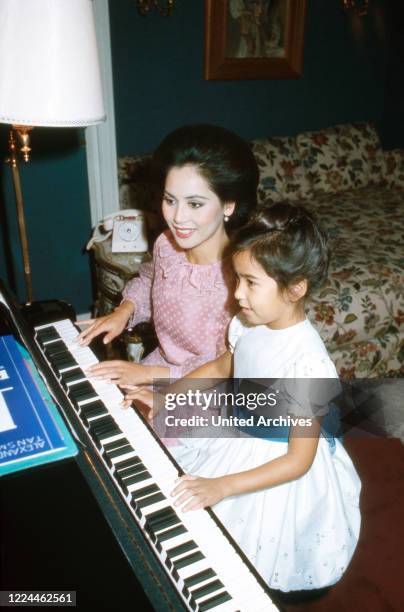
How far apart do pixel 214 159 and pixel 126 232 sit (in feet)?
5.08

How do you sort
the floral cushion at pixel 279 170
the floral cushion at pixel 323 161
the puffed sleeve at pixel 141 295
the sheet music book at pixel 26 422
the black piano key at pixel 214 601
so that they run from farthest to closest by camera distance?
the floral cushion at pixel 323 161
the floral cushion at pixel 279 170
the puffed sleeve at pixel 141 295
the sheet music book at pixel 26 422
the black piano key at pixel 214 601

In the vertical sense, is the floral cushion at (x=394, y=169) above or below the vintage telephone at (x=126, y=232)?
above

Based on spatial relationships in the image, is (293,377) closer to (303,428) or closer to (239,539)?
(303,428)

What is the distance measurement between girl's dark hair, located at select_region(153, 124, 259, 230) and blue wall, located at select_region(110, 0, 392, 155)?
221 centimetres

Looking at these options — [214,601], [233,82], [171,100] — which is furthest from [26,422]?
[233,82]

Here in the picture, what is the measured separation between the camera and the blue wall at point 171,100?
11.0ft

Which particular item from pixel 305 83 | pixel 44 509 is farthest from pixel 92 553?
pixel 305 83

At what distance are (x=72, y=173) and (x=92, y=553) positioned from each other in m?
2.98

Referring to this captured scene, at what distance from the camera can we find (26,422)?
3.49 feet

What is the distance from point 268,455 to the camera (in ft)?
4.82

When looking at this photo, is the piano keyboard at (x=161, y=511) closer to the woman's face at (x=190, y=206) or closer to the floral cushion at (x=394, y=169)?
the woman's face at (x=190, y=206)

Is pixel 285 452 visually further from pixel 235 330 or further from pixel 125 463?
pixel 125 463

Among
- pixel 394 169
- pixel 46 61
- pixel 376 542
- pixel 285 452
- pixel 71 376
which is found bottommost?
pixel 376 542

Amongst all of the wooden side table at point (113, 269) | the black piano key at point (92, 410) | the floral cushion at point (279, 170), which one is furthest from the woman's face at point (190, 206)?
the floral cushion at point (279, 170)
